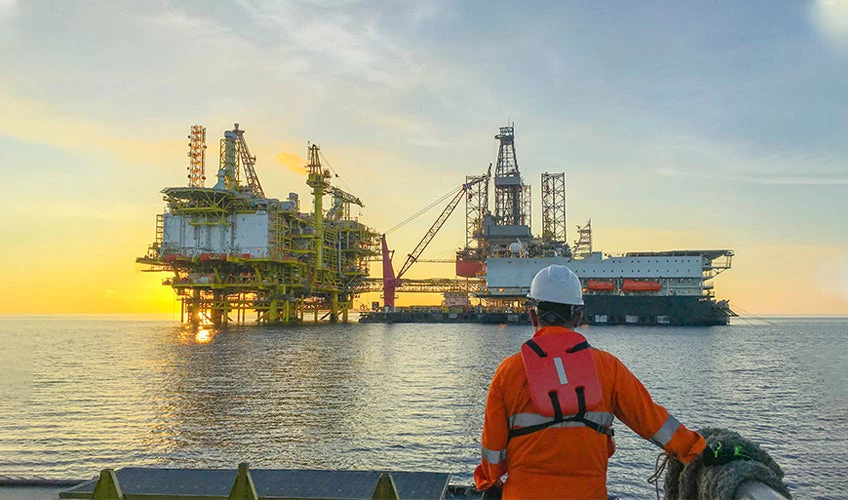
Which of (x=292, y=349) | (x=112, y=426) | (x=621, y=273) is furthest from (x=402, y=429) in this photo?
→ (x=621, y=273)

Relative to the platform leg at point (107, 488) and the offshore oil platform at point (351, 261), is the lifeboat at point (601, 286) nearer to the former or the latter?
the offshore oil platform at point (351, 261)

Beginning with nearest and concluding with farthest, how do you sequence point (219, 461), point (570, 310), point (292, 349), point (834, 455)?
point (570, 310) < point (219, 461) < point (834, 455) < point (292, 349)

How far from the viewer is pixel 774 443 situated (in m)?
15.1

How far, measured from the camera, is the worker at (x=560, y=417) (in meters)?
2.91

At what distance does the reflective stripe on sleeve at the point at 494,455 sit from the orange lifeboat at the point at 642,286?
286 ft

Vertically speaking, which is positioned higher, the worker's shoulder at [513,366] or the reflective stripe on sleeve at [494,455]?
the worker's shoulder at [513,366]

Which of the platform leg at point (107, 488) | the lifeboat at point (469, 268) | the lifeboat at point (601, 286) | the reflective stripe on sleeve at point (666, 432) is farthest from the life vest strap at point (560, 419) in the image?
the lifeboat at point (469, 268)

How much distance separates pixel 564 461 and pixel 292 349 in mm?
39254

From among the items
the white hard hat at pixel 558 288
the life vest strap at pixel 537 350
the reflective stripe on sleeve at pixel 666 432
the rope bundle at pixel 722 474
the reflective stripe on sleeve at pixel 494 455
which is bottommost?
the rope bundle at pixel 722 474

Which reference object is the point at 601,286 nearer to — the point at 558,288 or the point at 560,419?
the point at 558,288

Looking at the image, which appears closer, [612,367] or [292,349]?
[612,367]

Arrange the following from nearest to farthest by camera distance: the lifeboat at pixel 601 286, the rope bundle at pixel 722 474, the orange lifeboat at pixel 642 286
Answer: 1. the rope bundle at pixel 722 474
2. the orange lifeboat at pixel 642 286
3. the lifeboat at pixel 601 286

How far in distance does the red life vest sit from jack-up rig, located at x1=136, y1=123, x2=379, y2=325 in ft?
214

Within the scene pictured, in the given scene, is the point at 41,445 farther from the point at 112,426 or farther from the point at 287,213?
the point at 287,213
